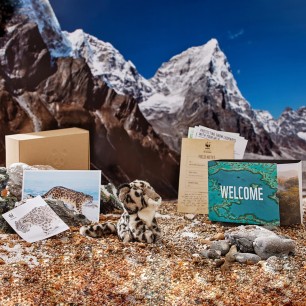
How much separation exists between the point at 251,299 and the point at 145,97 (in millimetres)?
2950

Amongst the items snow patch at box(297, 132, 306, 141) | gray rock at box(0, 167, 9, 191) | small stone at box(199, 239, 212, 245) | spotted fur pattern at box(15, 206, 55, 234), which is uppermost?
snow patch at box(297, 132, 306, 141)

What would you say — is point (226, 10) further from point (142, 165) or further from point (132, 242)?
point (132, 242)

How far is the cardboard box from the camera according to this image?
374cm

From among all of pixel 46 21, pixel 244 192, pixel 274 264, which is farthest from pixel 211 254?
pixel 46 21

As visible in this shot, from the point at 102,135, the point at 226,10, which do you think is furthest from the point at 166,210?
the point at 226,10

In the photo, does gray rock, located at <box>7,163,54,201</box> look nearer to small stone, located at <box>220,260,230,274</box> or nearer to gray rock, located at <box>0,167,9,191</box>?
gray rock, located at <box>0,167,9,191</box>

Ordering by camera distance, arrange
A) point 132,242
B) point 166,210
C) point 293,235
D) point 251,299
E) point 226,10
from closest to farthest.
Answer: point 251,299 → point 132,242 → point 293,235 → point 166,210 → point 226,10

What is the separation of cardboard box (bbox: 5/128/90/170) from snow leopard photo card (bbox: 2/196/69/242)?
95 cm

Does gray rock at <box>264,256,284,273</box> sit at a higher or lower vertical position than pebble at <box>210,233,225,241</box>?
lower

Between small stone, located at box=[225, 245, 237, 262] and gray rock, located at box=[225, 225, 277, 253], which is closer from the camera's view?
small stone, located at box=[225, 245, 237, 262]

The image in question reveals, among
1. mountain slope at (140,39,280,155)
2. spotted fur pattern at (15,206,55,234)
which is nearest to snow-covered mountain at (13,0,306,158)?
mountain slope at (140,39,280,155)

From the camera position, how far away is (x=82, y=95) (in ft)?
14.6

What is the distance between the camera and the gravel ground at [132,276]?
73.7 inches

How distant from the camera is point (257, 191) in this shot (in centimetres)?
312
